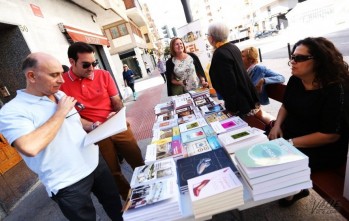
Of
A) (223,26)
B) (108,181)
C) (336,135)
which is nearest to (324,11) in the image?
(223,26)

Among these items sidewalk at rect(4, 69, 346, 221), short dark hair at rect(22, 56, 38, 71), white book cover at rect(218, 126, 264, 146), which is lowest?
sidewalk at rect(4, 69, 346, 221)

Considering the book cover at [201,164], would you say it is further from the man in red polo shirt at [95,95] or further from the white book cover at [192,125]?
the man in red polo shirt at [95,95]

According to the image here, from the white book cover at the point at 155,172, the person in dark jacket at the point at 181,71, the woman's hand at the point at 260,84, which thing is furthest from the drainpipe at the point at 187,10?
the white book cover at the point at 155,172

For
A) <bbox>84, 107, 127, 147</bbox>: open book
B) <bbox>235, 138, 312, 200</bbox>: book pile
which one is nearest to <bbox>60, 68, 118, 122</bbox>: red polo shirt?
<bbox>84, 107, 127, 147</bbox>: open book

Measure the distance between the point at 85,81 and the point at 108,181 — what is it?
115 cm

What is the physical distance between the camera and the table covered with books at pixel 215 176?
1240 millimetres

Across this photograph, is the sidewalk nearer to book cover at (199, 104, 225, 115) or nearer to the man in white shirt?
book cover at (199, 104, 225, 115)

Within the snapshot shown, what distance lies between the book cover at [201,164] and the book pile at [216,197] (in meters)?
0.20

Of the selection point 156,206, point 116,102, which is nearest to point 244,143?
point 156,206

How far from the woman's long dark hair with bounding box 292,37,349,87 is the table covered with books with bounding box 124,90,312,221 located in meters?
0.78

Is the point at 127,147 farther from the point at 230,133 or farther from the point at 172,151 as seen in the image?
the point at 230,133

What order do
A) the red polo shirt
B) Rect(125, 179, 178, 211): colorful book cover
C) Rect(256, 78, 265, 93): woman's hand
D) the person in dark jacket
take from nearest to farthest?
Rect(125, 179, 178, 211): colorful book cover < the red polo shirt < Rect(256, 78, 265, 93): woman's hand < the person in dark jacket

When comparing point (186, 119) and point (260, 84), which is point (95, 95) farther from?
point (260, 84)

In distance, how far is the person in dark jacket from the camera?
400cm
